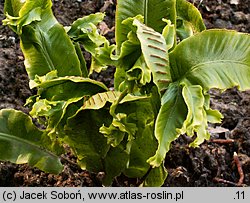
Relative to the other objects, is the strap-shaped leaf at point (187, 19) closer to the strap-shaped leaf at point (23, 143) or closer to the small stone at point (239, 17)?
the strap-shaped leaf at point (23, 143)

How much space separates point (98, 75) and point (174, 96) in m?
1.00

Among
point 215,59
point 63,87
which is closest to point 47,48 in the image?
point 63,87

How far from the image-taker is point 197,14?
197 centimetres

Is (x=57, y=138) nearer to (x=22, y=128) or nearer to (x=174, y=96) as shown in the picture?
(x=22, y=128)

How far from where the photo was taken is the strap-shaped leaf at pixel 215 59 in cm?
161

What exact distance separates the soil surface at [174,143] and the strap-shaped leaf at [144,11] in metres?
Result: 0.53

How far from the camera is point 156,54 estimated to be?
1.57 m

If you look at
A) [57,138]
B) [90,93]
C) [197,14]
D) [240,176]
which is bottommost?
[240,176]

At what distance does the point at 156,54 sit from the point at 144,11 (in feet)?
0.98

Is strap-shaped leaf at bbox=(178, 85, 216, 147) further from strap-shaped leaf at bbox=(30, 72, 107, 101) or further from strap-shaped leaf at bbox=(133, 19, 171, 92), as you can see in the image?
strap-shaped leaf at bbox=(30, 72, 107, 101)

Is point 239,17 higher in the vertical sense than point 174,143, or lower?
higher

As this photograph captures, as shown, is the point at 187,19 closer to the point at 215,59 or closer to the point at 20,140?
the point at 215,59
